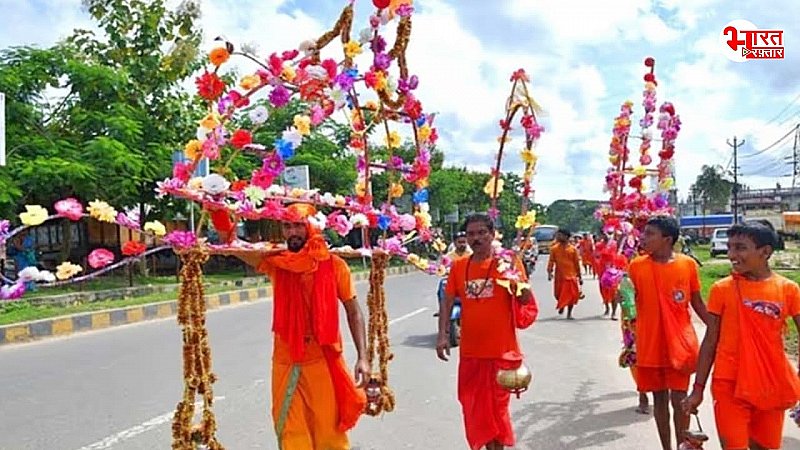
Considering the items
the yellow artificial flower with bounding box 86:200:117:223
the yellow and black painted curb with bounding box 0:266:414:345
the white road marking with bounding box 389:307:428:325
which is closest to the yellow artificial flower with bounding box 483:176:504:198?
the yellow artificial flower with bounding box 86:200:117:223

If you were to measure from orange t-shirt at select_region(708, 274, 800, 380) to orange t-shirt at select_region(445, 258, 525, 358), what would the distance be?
132cm

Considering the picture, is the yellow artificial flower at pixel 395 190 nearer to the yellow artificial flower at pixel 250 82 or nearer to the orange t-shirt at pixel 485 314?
the orange t-shirt at pixel 485 314

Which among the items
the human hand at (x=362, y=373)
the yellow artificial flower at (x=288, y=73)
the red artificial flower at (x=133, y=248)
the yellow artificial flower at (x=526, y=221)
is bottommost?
the human hand at (x=362, y=373)

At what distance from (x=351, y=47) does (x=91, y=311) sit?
11.4 metres

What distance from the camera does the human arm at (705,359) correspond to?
13.8 ft

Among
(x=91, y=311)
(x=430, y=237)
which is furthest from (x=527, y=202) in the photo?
(x=91, y=311)

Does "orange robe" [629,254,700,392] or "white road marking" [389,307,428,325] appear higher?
"orange robe" [629,254,700,392]

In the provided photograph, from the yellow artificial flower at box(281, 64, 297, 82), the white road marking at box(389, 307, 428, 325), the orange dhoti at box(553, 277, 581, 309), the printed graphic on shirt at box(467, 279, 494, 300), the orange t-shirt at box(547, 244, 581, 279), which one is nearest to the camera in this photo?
the yellow artificial flower at box(281, 64, 297, 82)

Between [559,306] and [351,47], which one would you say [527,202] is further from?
[559,306]

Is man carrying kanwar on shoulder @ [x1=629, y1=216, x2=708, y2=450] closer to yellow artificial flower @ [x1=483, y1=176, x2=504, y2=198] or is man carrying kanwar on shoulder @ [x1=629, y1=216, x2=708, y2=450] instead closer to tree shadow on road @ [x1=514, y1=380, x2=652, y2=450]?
tree shadow on road @ [x1=514, y1=380, x2=652, y2=450]

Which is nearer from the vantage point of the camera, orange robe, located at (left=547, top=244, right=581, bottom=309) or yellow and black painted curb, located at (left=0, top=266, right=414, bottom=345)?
yellow and black painted curb, located at (left=0, top=266, right=414, bottom=345)

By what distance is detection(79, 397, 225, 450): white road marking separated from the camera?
6.04 metres

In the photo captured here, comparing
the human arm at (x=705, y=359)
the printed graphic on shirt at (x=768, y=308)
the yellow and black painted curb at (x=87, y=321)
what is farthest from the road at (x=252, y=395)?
the printed graphic on shirt at (x=768, y=308)

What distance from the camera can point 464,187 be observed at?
51312 millimetres
